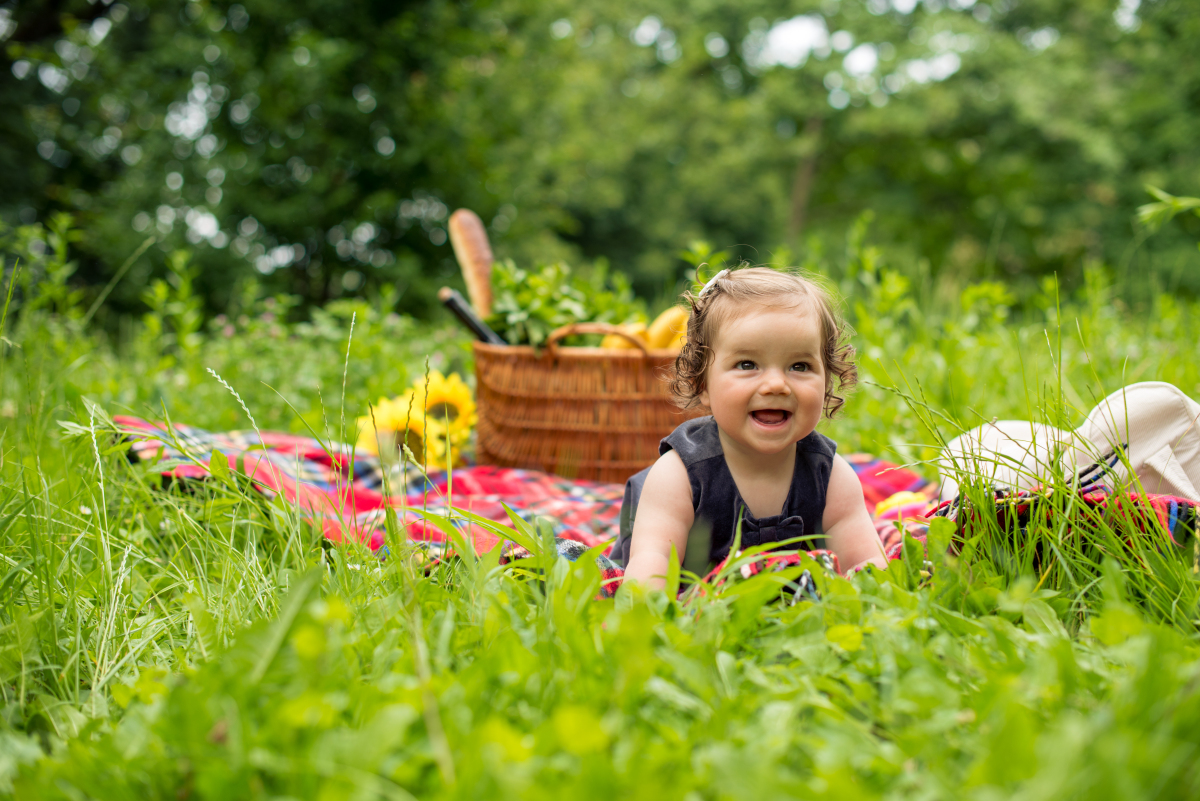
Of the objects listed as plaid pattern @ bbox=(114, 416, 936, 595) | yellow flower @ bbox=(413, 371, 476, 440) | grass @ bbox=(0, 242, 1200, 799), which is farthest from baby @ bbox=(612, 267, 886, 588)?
yellow flower @ bbox=(413, 371, 476, 440)

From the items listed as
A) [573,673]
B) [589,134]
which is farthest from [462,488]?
[589,134]

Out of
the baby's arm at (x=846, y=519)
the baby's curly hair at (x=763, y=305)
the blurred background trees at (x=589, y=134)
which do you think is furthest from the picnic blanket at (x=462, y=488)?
the blurred background trees at (x=589, y=134)

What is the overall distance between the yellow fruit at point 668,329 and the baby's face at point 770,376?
1.11 metres

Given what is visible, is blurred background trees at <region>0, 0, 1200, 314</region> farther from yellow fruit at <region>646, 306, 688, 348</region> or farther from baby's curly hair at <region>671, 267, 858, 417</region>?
baby's curly hair at <region>671, 267, 858, 417</region>

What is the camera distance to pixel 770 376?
1651mm

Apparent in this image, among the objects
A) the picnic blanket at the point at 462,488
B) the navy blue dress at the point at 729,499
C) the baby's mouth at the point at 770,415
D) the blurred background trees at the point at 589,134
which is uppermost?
the blurred background trees at the point at 589,134

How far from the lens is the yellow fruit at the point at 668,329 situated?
284 cm

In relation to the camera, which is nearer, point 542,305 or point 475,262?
point 542,305

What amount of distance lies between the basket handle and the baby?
2.53 feet

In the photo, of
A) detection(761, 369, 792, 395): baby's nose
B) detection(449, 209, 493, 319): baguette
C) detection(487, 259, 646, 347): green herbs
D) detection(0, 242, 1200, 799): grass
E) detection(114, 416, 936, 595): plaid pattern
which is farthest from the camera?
detection(449, 209, 493, 319): baguette

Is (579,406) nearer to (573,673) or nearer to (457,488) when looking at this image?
(457,488)

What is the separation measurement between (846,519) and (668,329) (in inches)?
46.1

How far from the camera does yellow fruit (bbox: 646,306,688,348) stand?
284 centimetres

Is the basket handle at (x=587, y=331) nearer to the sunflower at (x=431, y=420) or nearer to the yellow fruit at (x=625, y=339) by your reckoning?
the yellow fruit at (x=625, y=339)
